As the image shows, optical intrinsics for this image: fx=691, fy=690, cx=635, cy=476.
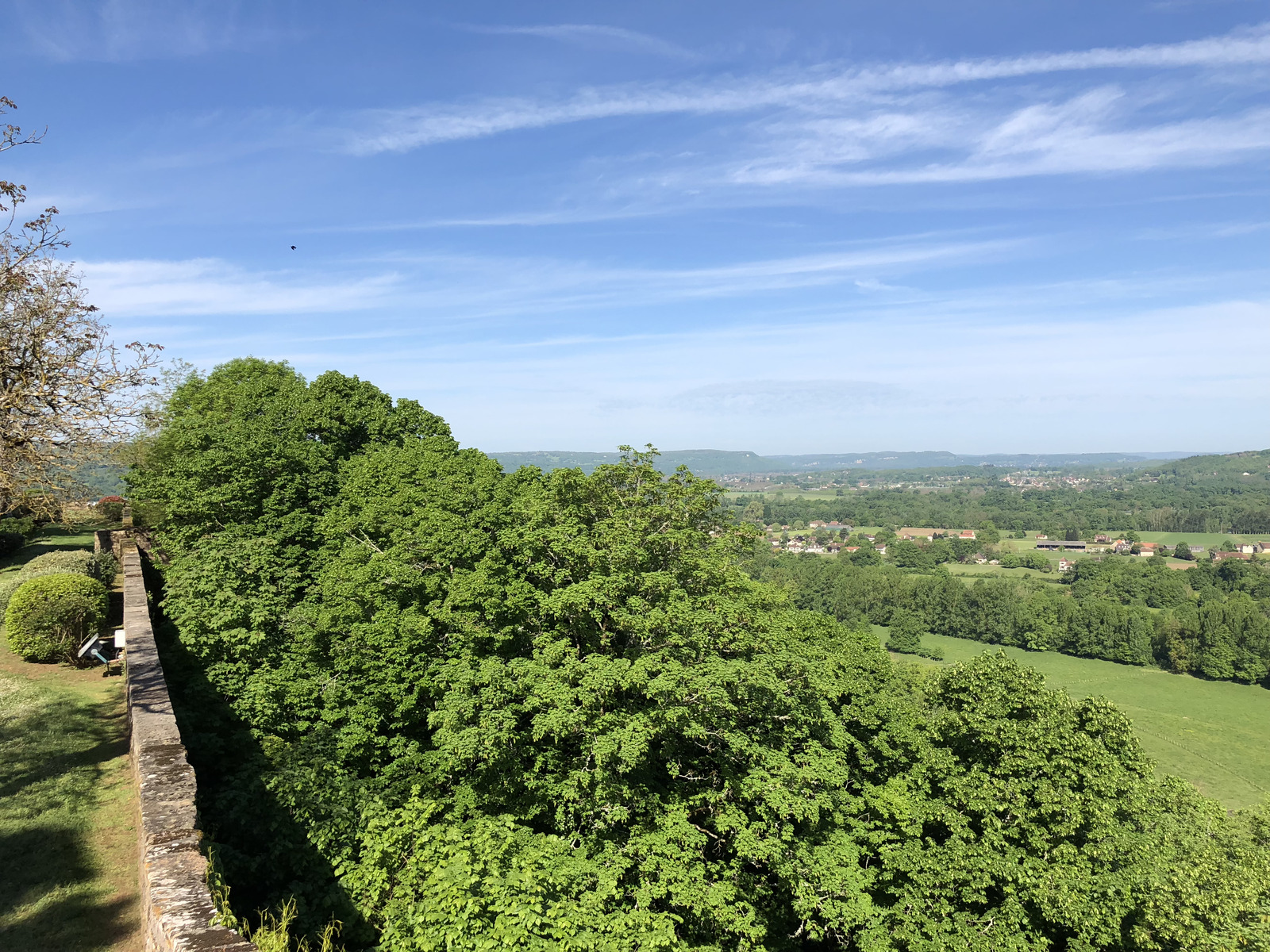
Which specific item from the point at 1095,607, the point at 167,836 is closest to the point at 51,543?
the point at 167,836

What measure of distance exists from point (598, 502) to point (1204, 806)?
65.4 ft

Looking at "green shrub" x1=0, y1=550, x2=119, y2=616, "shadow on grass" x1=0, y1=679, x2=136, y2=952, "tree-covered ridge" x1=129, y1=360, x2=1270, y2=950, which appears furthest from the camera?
"green shrub" x1=0, y1=550, x2=119, y2=616

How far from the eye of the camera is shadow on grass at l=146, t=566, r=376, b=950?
1136cm

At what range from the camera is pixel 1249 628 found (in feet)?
270

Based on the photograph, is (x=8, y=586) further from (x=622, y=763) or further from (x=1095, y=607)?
(x=1095, y=607)

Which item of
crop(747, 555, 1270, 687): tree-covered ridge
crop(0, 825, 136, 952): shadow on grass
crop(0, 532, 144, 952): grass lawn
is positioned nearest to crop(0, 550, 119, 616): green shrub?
crop(0, 532, 144, 952): grass lawn

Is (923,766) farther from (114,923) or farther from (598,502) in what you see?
(114,923)

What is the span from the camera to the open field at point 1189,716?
53.3 m

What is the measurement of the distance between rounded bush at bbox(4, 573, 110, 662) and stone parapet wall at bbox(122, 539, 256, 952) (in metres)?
4.08

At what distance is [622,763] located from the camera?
14.1 meters

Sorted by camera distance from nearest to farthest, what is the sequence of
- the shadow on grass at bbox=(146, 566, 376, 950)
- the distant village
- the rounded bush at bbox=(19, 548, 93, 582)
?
the shadow on grass at bbox=(146, 566, 376, 950)
the rounded bush at bbox=(19, 548, 93, 582)
the distant village

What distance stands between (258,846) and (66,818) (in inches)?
121

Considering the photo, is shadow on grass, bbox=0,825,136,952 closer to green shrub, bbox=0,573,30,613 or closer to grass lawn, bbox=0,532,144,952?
grass lawn, bbox=0,532,144,952

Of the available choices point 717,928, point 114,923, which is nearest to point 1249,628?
point 717,928
